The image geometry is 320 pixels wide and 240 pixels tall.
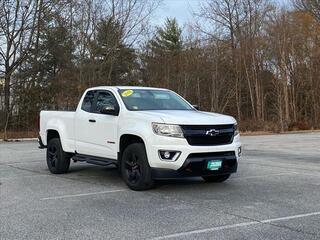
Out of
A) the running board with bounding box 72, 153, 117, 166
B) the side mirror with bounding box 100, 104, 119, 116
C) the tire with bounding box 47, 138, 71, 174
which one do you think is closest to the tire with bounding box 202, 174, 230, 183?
the running board with bounding box 72, 153, 117, 166

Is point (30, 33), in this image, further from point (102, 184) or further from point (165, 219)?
point (165, 219)

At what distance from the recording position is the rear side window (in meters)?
10.9

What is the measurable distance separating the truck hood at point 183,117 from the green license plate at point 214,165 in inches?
26.0

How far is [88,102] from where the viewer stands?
11.1 metres

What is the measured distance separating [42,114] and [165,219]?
6495 millimetres

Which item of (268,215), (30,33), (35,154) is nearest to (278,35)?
(30,33)

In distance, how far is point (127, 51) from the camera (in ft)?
125

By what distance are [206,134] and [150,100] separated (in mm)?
1850

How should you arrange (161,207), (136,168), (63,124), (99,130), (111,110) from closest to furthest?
(161,207), (136,168), (111,110), (99,130), (63,124)

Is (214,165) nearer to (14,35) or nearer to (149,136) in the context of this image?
(149,136)

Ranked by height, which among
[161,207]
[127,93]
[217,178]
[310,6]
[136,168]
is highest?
[310,6]

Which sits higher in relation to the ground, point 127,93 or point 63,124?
point 127,93

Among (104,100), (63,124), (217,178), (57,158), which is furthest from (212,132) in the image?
(57,158)

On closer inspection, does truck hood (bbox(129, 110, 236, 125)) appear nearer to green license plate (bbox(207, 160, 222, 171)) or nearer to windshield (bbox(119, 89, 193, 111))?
windshield (bbox(119, 89, 193, 111))
